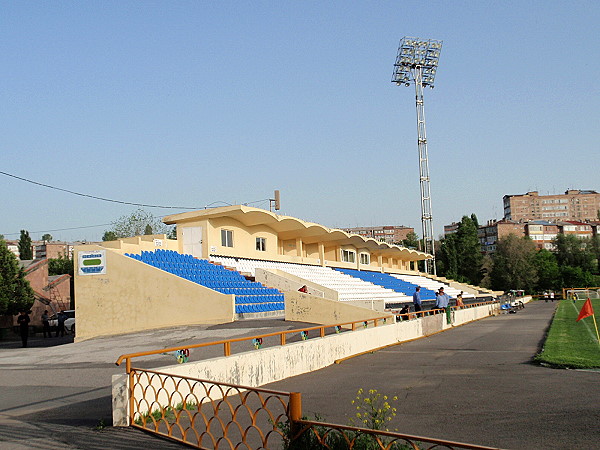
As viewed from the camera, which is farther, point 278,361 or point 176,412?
point 278,361

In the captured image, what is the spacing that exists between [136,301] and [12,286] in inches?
895

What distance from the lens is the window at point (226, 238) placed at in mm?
36781

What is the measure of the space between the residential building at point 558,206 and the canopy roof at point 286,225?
137569 millimetres

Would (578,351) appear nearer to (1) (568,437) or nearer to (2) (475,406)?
(2) (475,406)

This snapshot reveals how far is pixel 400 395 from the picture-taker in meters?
10.3

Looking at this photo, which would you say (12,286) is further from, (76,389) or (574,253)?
(574,253)

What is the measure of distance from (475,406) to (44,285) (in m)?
51.7

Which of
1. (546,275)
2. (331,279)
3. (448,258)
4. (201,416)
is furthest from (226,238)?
(546,275)

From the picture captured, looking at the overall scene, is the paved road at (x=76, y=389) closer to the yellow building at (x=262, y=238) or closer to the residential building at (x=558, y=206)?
the yellow building at (x=262, y=238)

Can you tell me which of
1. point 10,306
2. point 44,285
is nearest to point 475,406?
point 10,306

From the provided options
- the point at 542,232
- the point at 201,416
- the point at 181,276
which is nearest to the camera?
the point at 201,416

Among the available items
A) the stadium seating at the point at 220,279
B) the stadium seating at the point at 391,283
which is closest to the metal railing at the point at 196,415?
the stadium seating at the point at 220,279

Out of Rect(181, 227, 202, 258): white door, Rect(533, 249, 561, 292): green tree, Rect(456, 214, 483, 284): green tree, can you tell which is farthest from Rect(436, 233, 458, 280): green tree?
Rect(181, 227, 202, 258): white door

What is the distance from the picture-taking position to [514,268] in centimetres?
9619
